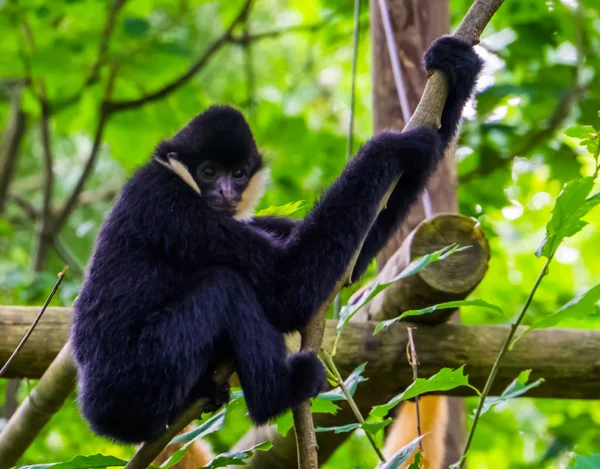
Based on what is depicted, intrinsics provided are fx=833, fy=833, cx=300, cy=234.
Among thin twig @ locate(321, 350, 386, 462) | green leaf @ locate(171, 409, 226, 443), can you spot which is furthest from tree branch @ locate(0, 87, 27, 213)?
thin twig @ locate(321, 350, 386, 462)

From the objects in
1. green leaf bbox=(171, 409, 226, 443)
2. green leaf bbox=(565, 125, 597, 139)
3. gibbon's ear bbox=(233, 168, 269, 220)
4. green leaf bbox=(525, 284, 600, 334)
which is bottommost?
green leaf bbox=(171, 409, 226, 443)

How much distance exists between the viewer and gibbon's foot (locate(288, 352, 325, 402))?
325 cm

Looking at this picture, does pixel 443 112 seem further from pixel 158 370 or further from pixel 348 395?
pixel 158 370

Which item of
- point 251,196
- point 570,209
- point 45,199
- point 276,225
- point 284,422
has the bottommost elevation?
Result: point 45,199

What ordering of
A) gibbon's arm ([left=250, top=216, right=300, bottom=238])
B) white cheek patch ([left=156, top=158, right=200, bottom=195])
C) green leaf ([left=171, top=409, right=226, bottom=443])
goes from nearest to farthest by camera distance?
green leaf ([left=171, top=409, right=226, bottom=443]), white cheek patch ([left=156, top=158, right=200, bottom=195]), gibbon's arm ([left=250, top=216, right=300, bottom=238])

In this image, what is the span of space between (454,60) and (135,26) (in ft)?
13.2

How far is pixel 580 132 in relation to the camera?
2.48 m

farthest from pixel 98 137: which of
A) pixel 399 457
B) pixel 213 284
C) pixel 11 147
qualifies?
pixel 399 457

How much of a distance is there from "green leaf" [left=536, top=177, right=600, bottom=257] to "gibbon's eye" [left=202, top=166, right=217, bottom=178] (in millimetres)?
1982

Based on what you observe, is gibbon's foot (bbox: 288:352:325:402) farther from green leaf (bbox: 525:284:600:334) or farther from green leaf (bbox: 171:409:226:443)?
green leaf (bbox: 525:284:600:334)

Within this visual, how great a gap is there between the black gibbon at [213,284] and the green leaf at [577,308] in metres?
1.02

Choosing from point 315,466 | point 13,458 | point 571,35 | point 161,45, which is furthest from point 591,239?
point 315,466

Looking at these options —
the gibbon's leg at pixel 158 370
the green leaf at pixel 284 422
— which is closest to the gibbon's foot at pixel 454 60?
the gibbon's leg at pixel 158 370

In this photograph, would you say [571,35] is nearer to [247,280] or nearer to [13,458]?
[247,280]
